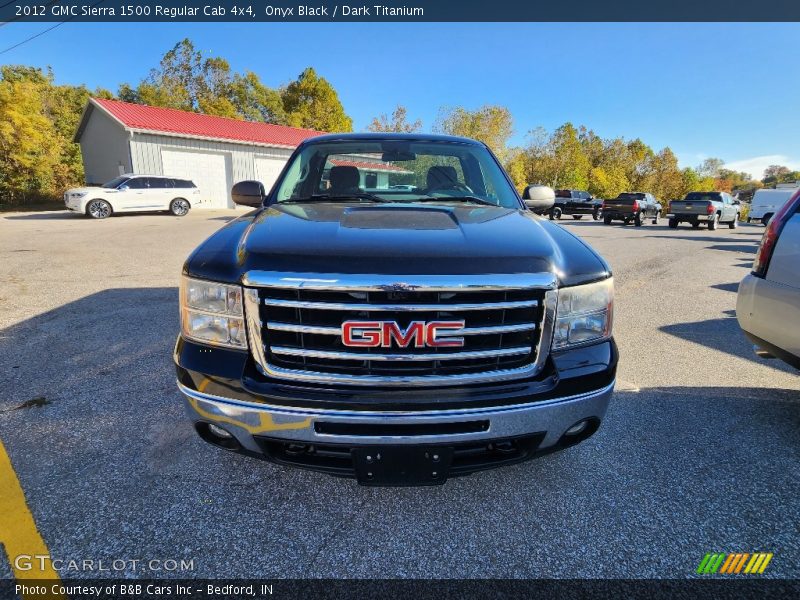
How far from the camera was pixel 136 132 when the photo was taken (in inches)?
851

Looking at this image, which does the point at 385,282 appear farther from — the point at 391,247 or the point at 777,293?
the point at 777,293

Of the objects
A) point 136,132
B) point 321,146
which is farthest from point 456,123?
point 321,146

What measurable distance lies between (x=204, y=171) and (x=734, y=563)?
87.1ft

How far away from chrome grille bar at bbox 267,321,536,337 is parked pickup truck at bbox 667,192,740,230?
2426 cm

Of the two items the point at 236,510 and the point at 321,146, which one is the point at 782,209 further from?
the point at 236,510

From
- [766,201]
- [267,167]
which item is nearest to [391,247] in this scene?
[267,167]

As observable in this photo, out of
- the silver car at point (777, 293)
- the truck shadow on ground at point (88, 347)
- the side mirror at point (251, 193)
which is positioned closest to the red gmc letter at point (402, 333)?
the side mirror at point (251, 193)

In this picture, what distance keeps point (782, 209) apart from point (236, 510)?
3746 millimetres

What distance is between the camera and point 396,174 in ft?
10.6

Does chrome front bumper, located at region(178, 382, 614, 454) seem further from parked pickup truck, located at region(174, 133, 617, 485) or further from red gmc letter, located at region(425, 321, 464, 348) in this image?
red gmc letter, located at region(425, 321, 464, 348)

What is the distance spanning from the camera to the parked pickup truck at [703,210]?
Result: 841 inches

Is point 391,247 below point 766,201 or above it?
below

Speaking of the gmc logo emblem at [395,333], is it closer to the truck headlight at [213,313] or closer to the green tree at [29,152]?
Answer: the truck headlight at [213,313]

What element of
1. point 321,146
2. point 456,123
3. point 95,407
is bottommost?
point 95,407
